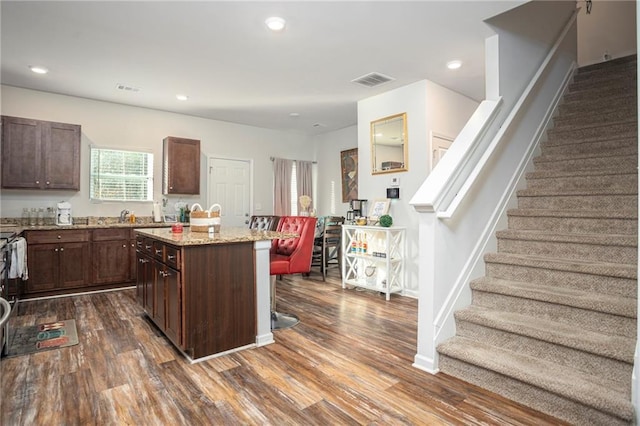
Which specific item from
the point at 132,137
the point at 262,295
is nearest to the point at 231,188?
the point at 132,137

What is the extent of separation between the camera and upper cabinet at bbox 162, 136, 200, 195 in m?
5.55

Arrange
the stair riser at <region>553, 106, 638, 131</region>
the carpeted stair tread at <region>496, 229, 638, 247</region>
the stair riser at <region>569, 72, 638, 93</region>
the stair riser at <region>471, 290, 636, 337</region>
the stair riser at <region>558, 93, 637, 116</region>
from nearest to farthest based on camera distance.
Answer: the stair riser at <region>471, 290, 636, 337</region>
the carpeted stair tread at <region>496, 229, 638, 247</region>
the stair riser at <region>553, 106, 638, 131</region>
the stair riser at <region>558, 93, 637, 116</region>
the stair riser at <region>569, 72, 638, 93</region>

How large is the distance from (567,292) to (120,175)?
19.0ft

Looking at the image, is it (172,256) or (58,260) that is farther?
(58,260)

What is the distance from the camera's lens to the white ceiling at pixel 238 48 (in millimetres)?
2891

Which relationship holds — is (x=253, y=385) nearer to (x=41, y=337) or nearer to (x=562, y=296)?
(x=562, y=296)

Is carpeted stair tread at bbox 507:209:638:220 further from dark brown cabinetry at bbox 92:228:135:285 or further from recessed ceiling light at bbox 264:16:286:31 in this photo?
dark brown cabinetry at bbox 92:228:135:285

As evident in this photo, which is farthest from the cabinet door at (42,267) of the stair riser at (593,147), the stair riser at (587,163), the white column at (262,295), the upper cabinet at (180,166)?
the stair riser at (593,147)

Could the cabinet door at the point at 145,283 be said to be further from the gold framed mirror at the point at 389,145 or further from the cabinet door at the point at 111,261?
the gold framed mirror at the point at 389,145

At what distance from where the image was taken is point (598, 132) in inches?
134

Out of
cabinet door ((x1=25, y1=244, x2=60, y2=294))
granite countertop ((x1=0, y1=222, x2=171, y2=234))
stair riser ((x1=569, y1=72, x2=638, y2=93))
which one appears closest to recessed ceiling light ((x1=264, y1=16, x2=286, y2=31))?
granite countertop ((x1=0, y1=222, x2=171, y2=234))

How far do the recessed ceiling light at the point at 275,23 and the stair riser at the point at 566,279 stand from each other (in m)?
2.71

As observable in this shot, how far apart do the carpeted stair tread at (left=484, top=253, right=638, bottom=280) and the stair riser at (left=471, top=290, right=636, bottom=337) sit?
29cm

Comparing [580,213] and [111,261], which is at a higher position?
[580,213]
